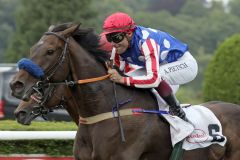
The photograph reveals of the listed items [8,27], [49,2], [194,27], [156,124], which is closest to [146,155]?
[156,124]

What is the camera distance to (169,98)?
5738mm

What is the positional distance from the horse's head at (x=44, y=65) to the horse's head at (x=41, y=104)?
67mm

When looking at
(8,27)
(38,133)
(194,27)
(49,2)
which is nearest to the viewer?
Result: (38,133)

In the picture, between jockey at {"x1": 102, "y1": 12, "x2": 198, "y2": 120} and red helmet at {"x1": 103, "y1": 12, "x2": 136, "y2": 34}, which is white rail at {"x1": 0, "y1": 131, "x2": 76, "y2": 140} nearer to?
jockey at {"x1": 102, "y1": 12, "x2": 198, "y2": 120}

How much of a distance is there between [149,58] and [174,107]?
1.60ft

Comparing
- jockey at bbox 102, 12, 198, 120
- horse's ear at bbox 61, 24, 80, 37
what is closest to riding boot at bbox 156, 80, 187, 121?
jockey at bbox 102, 12, 198, 120

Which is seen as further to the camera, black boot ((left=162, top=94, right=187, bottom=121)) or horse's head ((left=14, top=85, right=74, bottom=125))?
black boot ((left=162, top=94, right=187, bottom=121))

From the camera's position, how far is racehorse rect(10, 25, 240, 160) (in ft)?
17.7

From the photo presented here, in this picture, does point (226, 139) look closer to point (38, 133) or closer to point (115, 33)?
point (115, 33)

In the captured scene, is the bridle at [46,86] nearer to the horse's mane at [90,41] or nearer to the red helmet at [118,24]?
the horse's mane at [90,41]

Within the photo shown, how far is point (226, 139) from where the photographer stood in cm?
621

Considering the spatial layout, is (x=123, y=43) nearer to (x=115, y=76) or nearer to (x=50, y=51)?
(x=115, y=76)

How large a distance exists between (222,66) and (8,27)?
5475cm

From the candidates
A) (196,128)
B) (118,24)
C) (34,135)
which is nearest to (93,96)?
(118,24)
